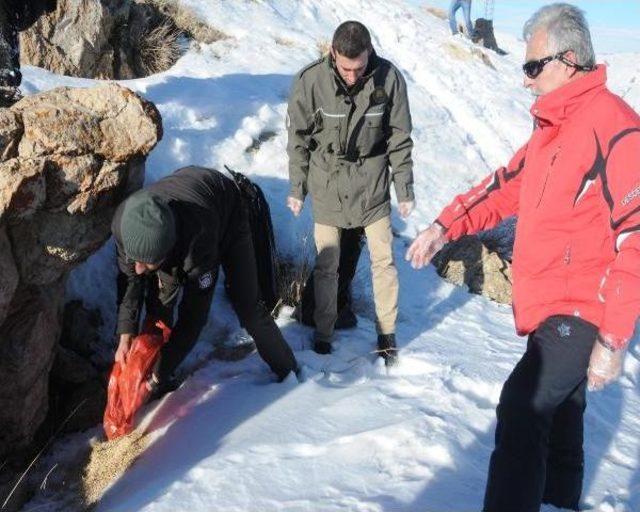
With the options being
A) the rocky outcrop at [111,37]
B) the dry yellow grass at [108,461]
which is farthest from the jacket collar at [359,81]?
the rocky outcrop at [111,37]

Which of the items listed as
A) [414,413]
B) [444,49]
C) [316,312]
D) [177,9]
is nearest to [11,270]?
[316,312]

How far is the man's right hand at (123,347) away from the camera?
3451mm

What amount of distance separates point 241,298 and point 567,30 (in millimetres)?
2301

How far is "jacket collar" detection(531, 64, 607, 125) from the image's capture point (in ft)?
7.58

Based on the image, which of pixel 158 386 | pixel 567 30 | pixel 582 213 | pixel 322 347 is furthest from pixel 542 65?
pixel 158 386

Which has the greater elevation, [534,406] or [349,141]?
[349,141]

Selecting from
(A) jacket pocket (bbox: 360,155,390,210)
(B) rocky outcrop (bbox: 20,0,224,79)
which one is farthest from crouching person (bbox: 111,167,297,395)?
(B) rocky outcrop (bbox: 20,0,224,79)

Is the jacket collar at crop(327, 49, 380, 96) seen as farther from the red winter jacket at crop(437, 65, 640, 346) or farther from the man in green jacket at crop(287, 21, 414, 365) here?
the red winter jacket at crop(437, 65, 640, 346)

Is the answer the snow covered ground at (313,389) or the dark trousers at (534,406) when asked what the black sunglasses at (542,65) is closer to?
the dark trousers at (534,406)

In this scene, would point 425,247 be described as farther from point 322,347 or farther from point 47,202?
point 47,202

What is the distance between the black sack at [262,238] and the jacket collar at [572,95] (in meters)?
2.54

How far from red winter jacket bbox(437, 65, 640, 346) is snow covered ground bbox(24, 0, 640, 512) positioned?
3.60ft

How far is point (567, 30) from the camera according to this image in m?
2.34

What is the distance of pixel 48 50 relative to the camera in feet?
19.7
